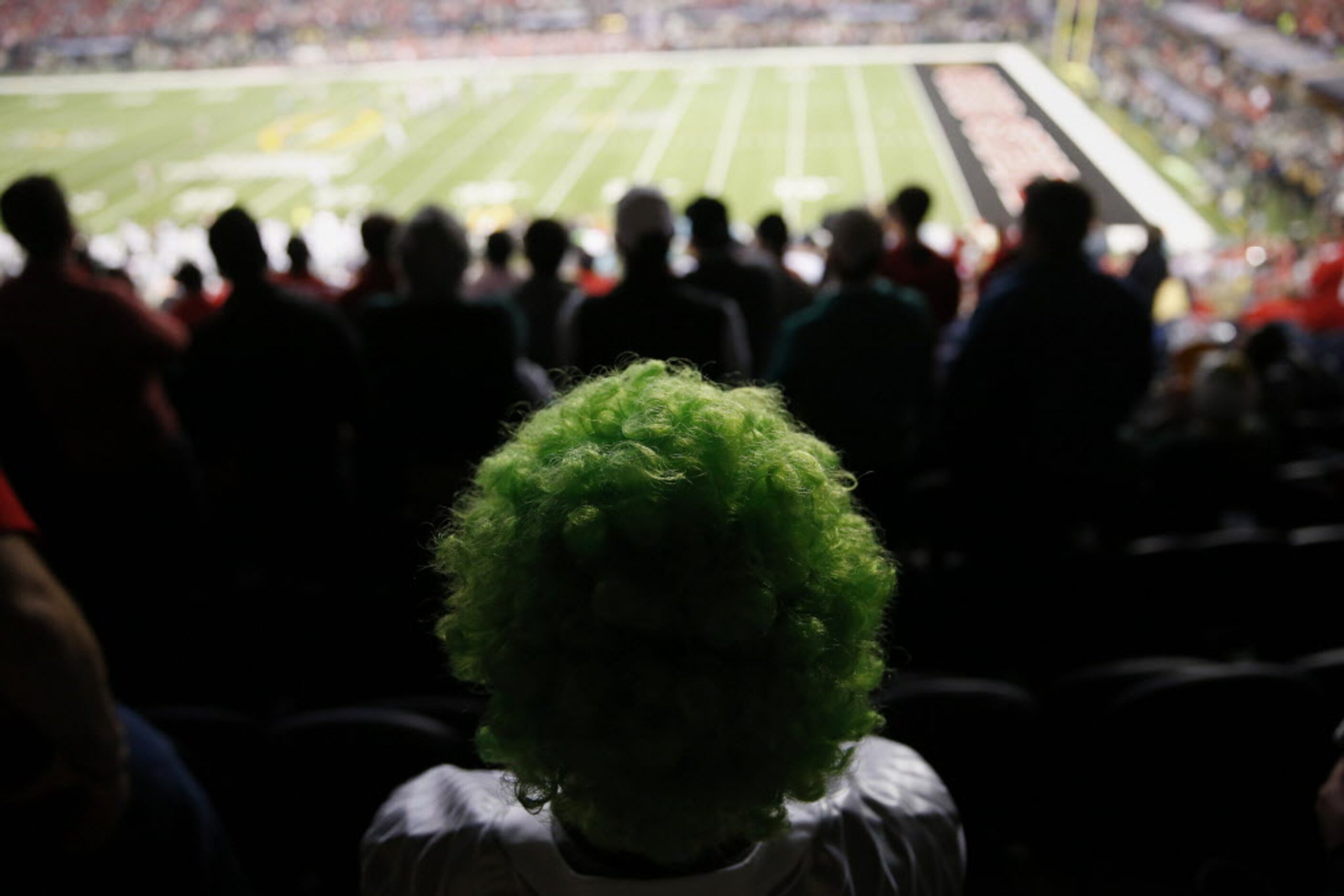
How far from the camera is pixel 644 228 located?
3045mm

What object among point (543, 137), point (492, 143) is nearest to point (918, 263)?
point (492, 143)

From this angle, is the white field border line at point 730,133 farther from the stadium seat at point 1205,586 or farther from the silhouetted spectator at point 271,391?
the stadium seat at point 1205,586

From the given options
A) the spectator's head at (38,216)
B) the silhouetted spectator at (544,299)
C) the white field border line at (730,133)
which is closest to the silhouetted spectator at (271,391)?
the spectator's head at (38,216)

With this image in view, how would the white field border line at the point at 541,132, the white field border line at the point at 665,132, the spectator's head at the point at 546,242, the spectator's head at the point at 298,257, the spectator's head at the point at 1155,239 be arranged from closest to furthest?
1. the spectator's head at the point at 546,242
2. the spectator's head at the point at 1155,239
3. the spectator's head at the point at 298,257
4. the white field border line at the point at 665,132
5. the white field border line at the point at 541,132

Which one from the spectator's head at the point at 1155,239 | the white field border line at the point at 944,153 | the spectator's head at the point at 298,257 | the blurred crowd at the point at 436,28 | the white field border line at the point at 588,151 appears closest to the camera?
the spectator's head at the point at 1155,239

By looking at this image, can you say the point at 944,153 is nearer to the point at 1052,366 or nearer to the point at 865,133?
the point at 865,133

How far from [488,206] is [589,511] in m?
20.2

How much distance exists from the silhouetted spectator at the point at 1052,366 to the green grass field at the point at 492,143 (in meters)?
15.4

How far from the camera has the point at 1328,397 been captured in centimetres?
422

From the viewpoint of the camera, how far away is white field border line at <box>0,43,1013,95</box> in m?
31.2

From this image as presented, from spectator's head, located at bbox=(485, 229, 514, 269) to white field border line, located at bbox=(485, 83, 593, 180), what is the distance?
678 inches

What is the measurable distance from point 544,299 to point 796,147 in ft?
65.3

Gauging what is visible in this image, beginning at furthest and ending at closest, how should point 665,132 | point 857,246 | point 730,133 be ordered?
point 665,132 < point 730,133 < point 857,246

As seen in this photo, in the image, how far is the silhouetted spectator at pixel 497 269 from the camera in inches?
206
